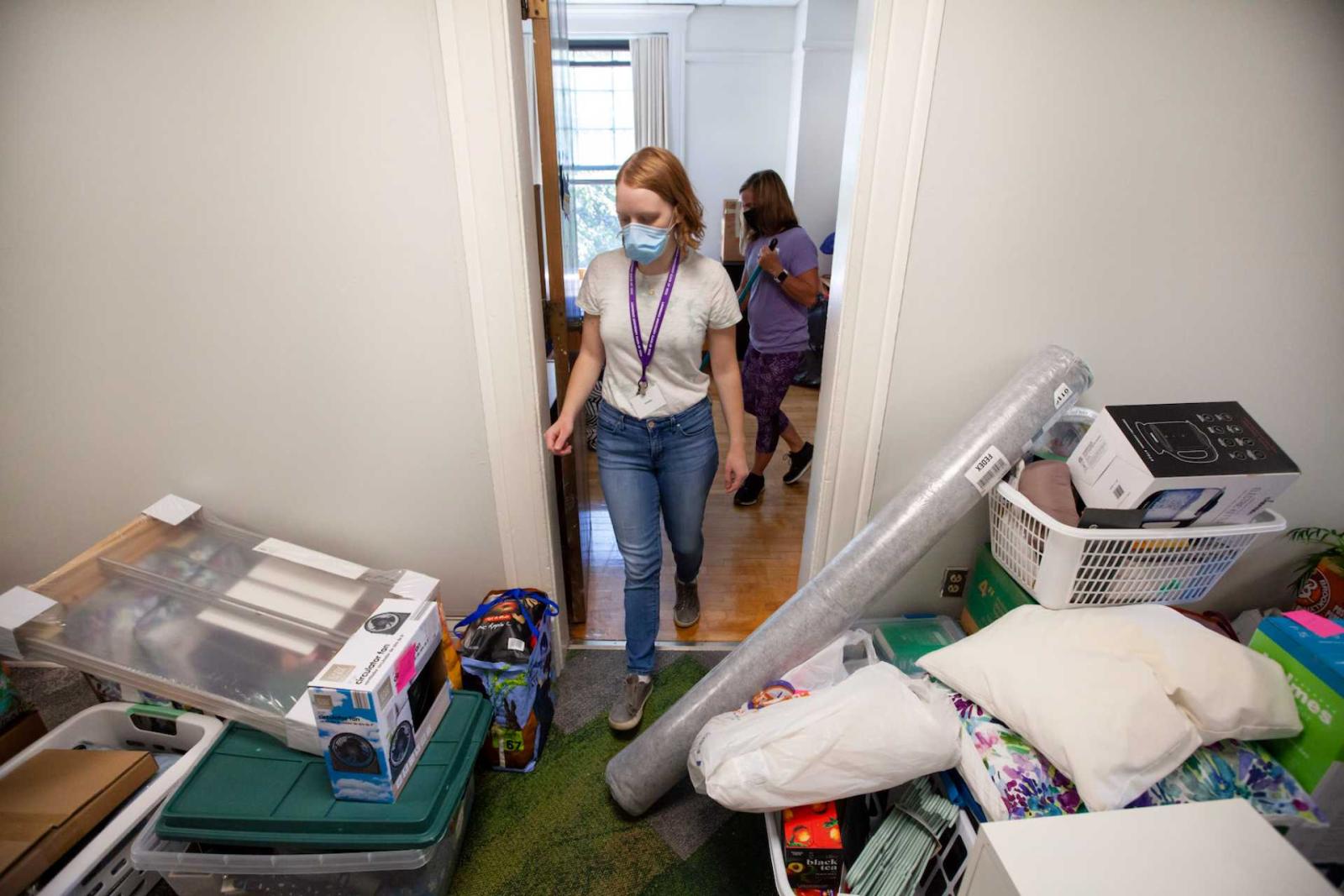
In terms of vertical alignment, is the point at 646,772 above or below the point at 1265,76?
below

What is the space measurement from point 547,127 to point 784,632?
1354 millimetres

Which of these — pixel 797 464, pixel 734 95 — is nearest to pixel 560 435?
pixel 797 464

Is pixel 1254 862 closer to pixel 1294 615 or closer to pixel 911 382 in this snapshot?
pixel 1294 615

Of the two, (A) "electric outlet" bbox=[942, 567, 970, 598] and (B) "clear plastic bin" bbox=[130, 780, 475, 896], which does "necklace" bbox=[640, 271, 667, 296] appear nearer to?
(A) "electric outlet" bbox=[942, 567, 970, 598]

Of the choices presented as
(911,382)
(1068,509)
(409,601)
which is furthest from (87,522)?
(1068,509)

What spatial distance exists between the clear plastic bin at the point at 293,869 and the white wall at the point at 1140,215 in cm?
144

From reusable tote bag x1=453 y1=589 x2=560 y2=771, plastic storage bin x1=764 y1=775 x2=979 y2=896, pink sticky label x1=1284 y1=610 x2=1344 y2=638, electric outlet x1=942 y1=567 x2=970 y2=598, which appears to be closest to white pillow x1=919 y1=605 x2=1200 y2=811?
plastic storage bin x1=764 y1=775 x2=979 y2=896

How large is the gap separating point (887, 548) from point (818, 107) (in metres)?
4.71

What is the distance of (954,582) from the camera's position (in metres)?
1.70

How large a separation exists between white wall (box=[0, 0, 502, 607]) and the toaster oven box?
1405mm

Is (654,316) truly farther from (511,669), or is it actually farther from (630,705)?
(630,705)

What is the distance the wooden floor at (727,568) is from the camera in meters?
2.04

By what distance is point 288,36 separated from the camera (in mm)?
1260

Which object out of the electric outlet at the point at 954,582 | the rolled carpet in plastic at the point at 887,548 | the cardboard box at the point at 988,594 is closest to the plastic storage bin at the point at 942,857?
the rolled carpet in plastic at the point at 887,548
